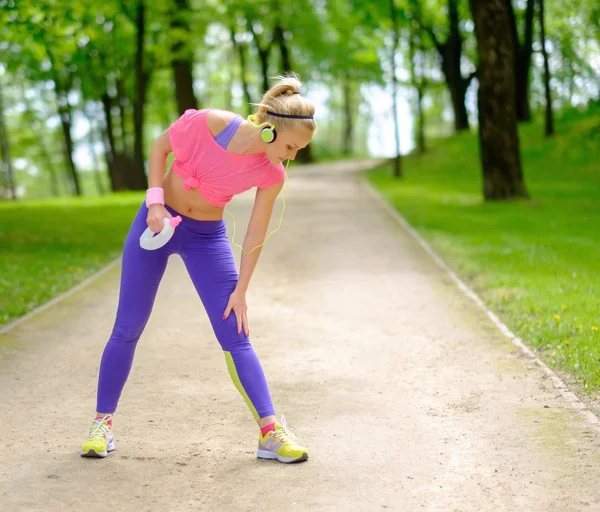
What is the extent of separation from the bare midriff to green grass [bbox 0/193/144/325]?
15.7 ft

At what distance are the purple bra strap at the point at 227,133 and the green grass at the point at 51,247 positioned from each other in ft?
17.1

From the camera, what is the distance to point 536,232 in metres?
15.8

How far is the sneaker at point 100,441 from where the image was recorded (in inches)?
186

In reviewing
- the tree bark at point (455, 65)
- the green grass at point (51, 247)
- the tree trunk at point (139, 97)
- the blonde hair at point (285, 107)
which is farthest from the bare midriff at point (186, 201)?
the tree bark at point (455, 65)

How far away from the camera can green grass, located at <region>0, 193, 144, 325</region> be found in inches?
418

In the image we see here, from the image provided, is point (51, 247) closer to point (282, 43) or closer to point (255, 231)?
point (255, 231)

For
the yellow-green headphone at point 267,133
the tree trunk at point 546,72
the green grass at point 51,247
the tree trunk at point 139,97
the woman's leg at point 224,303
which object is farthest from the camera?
the tree trunk at point 546,72

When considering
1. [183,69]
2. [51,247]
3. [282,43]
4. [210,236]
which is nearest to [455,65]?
[282,43]

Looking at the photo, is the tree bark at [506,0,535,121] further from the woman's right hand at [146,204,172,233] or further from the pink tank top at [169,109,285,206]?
the woman's right hand at [146,204,172,233]

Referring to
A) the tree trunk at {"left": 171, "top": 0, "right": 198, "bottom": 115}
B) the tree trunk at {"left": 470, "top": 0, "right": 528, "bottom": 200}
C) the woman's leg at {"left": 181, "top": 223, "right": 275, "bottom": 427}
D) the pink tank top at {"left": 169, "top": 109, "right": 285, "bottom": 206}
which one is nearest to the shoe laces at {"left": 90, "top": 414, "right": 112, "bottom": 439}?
the woman's leg at {"left": 181, "top": 223, "right": 275, "bottom": 427}

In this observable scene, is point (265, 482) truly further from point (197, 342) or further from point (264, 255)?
point (264, 255)

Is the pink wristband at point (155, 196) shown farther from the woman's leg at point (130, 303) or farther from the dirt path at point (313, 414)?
the dirt path at point (313, 414)

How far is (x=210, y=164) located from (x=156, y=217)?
37 centimetres

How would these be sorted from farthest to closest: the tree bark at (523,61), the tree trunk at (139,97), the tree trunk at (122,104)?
1. the tree trunk at (122,104)
2. the tree bark at (523,61)
3. the tree trunk at (139,97)
